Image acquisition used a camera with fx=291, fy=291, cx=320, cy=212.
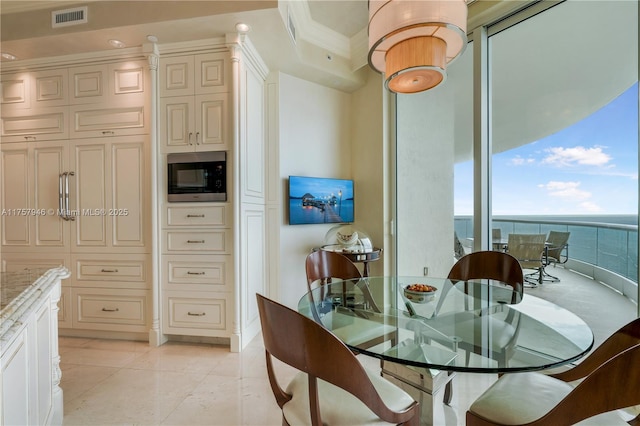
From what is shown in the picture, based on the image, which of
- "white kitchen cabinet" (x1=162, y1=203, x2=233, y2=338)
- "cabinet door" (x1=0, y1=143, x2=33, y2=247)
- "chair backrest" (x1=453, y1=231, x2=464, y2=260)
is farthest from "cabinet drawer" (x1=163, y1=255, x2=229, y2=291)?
"chair backrest" (x1=453, y1=231, x2=464, y2=260)

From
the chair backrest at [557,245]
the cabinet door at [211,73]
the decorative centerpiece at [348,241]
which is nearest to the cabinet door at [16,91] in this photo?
the cabinet door at [211,73]

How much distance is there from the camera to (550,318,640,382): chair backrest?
41.4 inches

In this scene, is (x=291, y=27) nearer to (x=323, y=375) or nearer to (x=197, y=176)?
(x=197, y=176)

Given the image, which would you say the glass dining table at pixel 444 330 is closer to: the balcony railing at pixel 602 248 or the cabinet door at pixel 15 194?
the balcony railing at pixel 602 248

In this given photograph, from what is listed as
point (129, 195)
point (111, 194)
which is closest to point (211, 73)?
point (129, 195)

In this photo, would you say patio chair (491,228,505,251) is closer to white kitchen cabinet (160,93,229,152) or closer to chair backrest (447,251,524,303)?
chair backrest (447,251,524,303)

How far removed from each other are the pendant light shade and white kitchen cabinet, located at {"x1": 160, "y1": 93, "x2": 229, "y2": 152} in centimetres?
161

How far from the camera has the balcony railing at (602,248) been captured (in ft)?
5.99

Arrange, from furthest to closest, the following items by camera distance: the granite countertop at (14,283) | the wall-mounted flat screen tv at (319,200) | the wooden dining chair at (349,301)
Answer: the wall-mounted flat screen tv at (319,200)
the wooden dining chair at (349,301)
the granite countertop at (14,283)

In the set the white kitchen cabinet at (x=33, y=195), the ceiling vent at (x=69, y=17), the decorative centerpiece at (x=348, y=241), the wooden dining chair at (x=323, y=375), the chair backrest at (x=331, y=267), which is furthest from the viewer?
the decorative centerpiece at (x=348, y=241)

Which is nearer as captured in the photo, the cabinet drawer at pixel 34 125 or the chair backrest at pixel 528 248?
the chair backrest at pixel 528 248

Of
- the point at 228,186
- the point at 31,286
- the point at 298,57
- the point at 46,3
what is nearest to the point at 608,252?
the point at 228,186

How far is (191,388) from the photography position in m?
2.03

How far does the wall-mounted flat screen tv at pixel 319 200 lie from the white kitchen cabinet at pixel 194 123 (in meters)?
1.00
